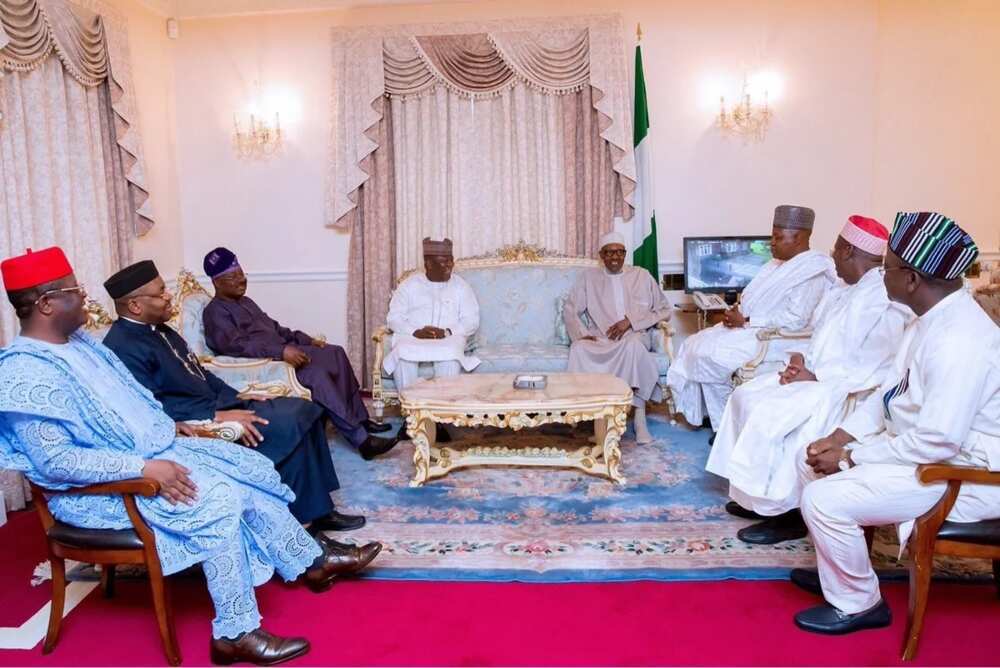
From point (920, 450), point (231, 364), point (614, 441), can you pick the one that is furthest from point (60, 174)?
point (920, 450)

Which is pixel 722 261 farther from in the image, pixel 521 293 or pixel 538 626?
A: pixel 538 626

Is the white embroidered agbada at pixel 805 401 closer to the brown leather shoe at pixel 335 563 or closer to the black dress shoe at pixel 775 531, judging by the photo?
the black dress shoe at pixel 775 531

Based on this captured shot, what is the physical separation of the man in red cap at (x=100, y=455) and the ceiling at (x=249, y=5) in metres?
4.49

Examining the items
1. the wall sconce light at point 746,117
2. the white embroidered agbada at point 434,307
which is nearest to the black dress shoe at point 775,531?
the white embroidered agbada at point 434,307

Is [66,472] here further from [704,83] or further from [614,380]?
[704,83]

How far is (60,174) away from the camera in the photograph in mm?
4801

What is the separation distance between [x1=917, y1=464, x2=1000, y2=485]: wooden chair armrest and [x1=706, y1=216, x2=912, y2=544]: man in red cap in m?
0.77

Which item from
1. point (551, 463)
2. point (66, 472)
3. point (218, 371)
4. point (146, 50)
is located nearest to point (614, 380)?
point (551, 463)

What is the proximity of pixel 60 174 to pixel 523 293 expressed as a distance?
3.34 metres

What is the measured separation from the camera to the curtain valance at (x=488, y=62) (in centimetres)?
612

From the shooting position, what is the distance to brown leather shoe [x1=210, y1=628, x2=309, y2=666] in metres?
2.47

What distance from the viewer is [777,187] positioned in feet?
20.7

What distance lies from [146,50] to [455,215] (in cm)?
287

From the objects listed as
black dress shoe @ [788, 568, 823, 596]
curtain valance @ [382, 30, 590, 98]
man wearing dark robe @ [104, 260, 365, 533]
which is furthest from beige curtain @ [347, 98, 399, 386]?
black dress shoe @ [788, 568, 823, 596]
